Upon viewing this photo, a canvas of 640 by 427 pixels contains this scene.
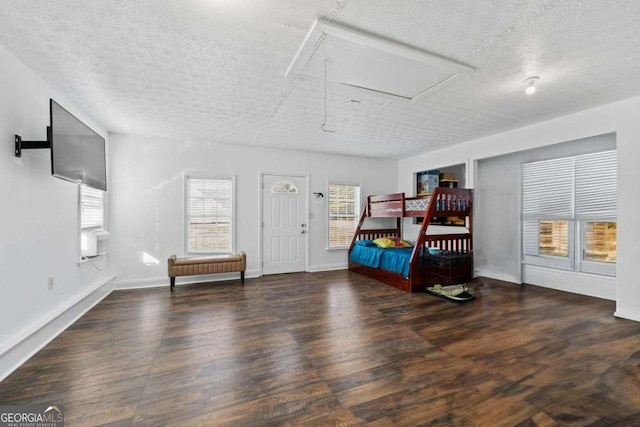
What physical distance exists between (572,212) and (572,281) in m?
1.06

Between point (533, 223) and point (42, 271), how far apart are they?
672 centimetres

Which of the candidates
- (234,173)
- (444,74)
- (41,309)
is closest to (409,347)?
(444,74)

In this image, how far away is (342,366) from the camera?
225cm

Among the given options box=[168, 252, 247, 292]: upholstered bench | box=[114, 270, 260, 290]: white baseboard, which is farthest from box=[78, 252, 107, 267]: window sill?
box=[168, 252, 247, 292]: upholstered bench

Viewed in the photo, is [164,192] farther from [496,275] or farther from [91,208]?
[496,275]

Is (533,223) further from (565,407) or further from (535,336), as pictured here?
(565,407)

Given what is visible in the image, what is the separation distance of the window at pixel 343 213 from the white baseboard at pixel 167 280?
192 cm

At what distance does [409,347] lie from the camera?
8.39 feet

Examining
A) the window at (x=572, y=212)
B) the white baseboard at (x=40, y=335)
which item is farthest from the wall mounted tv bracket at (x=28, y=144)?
the window at (x=572, y=212)

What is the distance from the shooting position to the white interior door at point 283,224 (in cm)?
557

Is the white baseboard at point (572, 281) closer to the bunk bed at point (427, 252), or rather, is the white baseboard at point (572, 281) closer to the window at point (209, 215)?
the bunk bed at point (427, 252)

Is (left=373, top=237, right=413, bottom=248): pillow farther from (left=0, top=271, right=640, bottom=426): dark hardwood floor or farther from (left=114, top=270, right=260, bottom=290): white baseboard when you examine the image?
(left=114, top=270, right=260, bottom=290): white baseboard

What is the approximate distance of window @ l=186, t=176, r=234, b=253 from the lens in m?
5.05

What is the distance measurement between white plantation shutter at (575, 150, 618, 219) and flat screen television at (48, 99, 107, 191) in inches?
255
